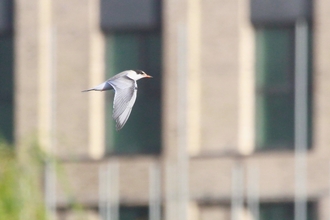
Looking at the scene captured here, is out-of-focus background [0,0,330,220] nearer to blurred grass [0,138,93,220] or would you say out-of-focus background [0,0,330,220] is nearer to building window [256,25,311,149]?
building window [256,25,311,149]

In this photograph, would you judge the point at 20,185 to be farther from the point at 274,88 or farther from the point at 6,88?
the point at 6,88

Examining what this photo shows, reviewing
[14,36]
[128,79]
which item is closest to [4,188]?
[128,79]

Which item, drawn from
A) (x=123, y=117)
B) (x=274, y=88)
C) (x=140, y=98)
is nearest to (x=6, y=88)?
(x=140, y=98)

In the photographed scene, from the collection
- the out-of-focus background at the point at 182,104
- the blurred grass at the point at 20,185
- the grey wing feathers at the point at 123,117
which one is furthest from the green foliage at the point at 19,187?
the grey wing feathers at the point at 123,117

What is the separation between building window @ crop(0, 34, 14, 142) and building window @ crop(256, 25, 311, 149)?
5435 millimetres

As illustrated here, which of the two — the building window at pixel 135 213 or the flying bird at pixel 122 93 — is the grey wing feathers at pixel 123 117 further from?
the building window at pixel 135 213

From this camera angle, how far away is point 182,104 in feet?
81.3

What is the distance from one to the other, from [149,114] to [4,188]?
10.2 meters

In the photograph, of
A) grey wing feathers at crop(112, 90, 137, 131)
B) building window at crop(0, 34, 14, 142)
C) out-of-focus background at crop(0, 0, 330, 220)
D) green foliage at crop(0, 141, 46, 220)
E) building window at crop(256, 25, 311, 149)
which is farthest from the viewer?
building window at crop(0, 34, 14, 142)

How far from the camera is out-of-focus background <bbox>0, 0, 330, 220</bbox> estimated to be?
78.7ft

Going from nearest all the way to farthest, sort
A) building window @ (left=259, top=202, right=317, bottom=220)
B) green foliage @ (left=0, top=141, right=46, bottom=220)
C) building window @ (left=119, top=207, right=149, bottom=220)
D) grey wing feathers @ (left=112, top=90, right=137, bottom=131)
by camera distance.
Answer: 1. grey wing feathers @ (left=112, top=90, right=137, bottom=131)
2. green foliage @ (left=0, top=141, right=46, bottom=220)
3. building window @ (left=259, top=202, right=317, bottom=220)
4. building window @ (left=119, top=207, right=149, bottom=220)

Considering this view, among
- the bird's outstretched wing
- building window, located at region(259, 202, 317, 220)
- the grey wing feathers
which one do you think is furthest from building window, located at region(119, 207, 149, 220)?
the grey wing feathers

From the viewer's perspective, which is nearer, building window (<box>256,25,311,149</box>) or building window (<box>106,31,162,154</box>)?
building window (<box>256,25,311,149</box>)

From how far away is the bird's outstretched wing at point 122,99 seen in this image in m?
6.19
